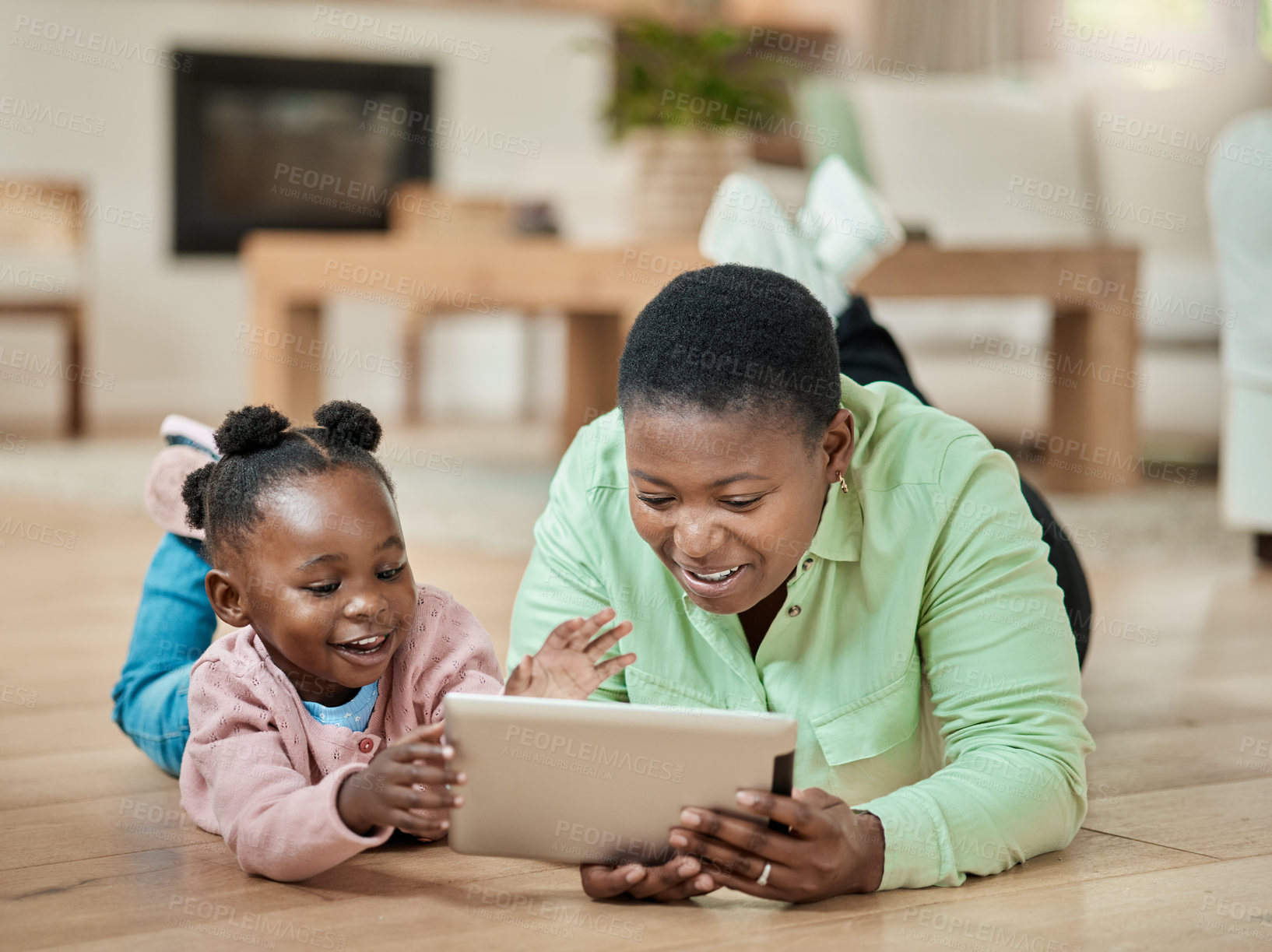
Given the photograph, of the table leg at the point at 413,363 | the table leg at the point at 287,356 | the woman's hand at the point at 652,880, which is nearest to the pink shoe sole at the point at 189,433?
the woman's hand at the point at 652,880

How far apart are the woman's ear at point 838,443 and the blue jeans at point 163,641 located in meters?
0.73

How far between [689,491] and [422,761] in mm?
267

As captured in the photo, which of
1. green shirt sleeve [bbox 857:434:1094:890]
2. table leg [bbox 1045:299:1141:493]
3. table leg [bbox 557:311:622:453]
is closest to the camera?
green shirt sleeve [bbox 857:434:1094:890]

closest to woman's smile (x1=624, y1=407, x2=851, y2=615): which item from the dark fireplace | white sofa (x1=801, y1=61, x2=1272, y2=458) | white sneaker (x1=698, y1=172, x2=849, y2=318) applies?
white sneaker (x1=698, y1=172, x2=849, y2=318)

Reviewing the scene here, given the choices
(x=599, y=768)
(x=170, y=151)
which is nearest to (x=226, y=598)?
(x=599, y=768)

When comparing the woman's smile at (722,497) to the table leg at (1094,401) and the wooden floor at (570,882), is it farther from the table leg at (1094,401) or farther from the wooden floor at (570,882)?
the table leg at (1094,401)

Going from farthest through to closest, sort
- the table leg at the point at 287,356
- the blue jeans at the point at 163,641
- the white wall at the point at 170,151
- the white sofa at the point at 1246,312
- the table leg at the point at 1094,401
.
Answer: the white wall at the point at 170,151 < the table leg at the point at 287,356 < the table leg at the point at 1094,401 < the white sofa at the point at 1246,312 < the blue jeans at the point at 163,641

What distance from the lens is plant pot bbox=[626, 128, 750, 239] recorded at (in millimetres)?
3539

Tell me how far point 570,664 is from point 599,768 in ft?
0.43

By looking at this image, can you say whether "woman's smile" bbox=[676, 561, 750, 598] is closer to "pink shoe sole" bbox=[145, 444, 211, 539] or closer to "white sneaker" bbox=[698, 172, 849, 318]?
"pink shoe sole" bbox=[145, 444, 211, 539]

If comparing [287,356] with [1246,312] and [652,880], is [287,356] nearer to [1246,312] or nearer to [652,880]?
[1246,312]

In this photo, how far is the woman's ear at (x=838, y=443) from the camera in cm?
118

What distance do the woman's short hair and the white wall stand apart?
4124 mm

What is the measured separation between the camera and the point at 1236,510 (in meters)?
2.98
